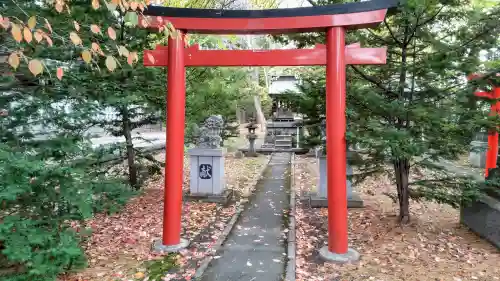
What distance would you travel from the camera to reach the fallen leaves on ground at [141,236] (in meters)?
4.71

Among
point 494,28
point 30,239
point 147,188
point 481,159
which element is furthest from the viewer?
point 481,159

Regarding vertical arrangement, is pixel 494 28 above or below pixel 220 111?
above

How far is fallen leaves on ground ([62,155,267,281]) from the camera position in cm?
471

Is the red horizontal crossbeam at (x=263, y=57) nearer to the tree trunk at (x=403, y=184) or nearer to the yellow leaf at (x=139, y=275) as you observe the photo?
the tree trunk at (x=403, y=184)

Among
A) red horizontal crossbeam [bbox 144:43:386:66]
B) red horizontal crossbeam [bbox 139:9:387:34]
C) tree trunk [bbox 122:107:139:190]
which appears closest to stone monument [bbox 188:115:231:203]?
tree trunk [bbox 122:107:139:190]

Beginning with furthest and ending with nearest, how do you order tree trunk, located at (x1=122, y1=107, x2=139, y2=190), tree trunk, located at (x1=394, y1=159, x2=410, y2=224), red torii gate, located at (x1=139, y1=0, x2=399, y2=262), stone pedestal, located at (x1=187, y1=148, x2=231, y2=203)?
stone pedestal, located at (x1=187, y1=148, x2=231, y2=203) → tree trunk, located at (x1=122, y1=107, x2=139, y2=190) → tree trunk, located at (x1=394, y1=159, x2=410, y2=224) → red torii gate, located at (x1=139, y1=0, x2=399, y2=262)

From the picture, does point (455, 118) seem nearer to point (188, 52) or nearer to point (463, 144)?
Answer: point (463, 144)

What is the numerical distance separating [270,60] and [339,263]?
325 cm

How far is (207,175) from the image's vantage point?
8953 mm

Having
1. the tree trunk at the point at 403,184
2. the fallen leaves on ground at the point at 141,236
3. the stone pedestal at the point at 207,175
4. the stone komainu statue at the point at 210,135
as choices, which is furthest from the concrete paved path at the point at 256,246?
the tree trunk at the point at 403,184

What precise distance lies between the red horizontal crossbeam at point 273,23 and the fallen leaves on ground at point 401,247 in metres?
3.51

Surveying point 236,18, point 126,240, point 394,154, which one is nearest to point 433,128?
point 394,154

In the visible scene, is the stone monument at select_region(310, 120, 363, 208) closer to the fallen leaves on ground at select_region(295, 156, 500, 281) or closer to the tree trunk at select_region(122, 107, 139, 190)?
the fallen leaves on ground at select_region(295, 156, 500, 281)

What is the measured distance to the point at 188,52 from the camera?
564 centimetres
